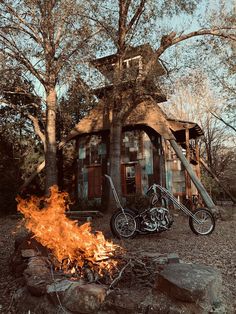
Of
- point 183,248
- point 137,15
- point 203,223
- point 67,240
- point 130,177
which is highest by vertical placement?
point 137,15

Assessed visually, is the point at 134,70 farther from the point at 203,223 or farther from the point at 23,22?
the point at 203,223

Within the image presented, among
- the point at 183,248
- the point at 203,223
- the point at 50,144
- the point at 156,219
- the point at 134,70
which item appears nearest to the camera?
the point at 183,248

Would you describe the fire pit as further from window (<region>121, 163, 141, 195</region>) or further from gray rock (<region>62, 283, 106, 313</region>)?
window (<region>121, 163, 141, 195</region>)

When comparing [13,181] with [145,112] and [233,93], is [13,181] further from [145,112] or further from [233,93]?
[233,93]

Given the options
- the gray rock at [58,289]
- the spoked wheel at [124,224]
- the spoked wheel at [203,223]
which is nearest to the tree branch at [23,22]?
the spoked wheel at [124,224]

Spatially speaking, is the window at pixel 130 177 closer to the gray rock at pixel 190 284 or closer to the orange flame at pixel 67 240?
the orange flame at pixel 67 240

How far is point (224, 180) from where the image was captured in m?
29.6

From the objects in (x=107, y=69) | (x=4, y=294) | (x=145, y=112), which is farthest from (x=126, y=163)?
(x=4, y=294)

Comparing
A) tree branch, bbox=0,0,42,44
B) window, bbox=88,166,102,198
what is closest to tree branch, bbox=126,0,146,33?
tree branch, bbox=0,0,42,44

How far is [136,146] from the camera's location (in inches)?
649

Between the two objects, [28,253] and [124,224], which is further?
[124,224]

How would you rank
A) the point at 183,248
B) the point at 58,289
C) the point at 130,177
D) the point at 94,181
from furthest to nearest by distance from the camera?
1. the point at 94,181
2. the point at 130,177
3. the point at 183,248
4. the point at 58,289

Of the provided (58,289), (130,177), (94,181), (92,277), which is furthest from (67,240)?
(94,181)

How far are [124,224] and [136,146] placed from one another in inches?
348
